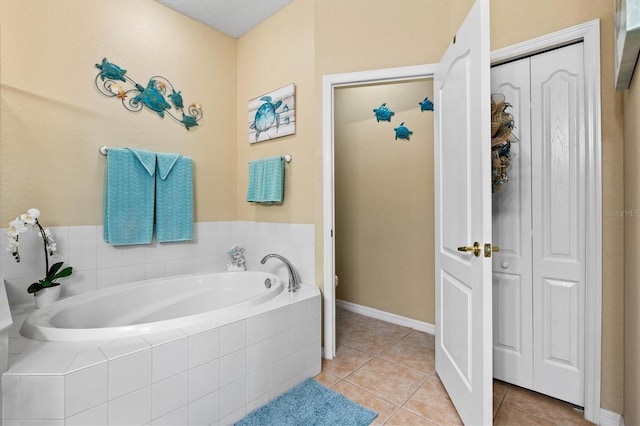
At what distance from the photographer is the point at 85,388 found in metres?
1.10

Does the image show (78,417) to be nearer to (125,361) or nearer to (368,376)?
(125,361)

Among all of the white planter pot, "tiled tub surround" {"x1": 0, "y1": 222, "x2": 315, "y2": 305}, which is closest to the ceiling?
"tiled tub surround" {"x1": 0, "y1": 222, "x2": 315, "y2": 305}

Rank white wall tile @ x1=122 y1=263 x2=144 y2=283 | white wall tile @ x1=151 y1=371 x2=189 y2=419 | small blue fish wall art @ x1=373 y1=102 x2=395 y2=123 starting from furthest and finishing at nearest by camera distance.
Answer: small blue fish wall art @ x1=373 y1=102 x2=395 y2=123 < white wall tile @ x1=122 y1=263 x2=144 y2=283 < white wall tile @ x1=151 y1=371 x2=189 y2=419

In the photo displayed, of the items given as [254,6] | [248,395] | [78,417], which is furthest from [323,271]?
[254,6]

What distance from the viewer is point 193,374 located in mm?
1380

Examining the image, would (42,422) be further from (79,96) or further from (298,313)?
(79,96)

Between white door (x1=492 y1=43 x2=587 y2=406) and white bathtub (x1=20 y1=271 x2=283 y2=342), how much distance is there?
1485 mm

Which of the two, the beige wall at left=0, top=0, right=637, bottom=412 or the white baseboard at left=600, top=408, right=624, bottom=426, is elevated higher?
the beige wall at left=0, top=0, right=637, bottom=412

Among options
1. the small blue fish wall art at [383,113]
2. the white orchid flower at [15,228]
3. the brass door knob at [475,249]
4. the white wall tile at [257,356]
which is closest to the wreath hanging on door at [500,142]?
the brass door knob at [475,249]

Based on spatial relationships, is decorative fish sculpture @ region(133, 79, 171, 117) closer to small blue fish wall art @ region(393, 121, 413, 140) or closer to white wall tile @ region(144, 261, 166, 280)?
white wall tile @ region(144, 261, 166, 280)

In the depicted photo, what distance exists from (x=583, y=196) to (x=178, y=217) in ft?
8.93

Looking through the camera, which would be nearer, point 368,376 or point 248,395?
point 248,395

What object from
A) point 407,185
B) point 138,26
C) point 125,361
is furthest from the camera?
point 407,185

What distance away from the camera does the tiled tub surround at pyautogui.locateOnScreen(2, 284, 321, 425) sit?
1059mm
